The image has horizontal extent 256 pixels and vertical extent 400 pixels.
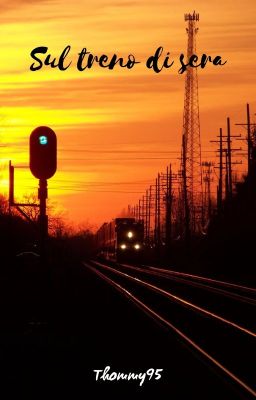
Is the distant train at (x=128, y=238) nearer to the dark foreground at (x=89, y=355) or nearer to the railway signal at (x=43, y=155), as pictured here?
the dark foreground at (x=89, y=355)

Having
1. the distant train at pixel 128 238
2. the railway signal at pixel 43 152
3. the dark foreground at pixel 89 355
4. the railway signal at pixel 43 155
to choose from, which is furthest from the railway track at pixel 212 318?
the distant train at pixel 128 238

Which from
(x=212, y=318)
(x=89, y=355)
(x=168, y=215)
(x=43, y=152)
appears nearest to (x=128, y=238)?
(x=168, y=215)

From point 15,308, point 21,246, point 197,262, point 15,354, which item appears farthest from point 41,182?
point 21,246

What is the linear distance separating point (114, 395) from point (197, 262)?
211ft

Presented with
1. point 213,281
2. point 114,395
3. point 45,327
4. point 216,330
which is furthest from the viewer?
point 213,281

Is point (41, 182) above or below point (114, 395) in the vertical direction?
above

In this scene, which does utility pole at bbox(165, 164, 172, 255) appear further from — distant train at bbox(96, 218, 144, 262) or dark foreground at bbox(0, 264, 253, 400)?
dark foreground at bbox(0, 264, 253, 400)

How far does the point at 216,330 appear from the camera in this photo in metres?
23.5

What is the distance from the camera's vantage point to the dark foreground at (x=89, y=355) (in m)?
13.2

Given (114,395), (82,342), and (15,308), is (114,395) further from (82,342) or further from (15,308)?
(15,308)

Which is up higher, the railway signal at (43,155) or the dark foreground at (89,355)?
the railway signal at (43,155)

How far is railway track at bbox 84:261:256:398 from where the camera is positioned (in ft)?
54.9

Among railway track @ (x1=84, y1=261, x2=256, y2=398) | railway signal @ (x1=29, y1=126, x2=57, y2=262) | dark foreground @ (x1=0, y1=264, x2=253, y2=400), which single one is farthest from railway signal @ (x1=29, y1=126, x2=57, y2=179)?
railway track @ (x1=84, y1=261, x2=256, y2=398)

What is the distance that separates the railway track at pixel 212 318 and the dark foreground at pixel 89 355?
0.37 metres
